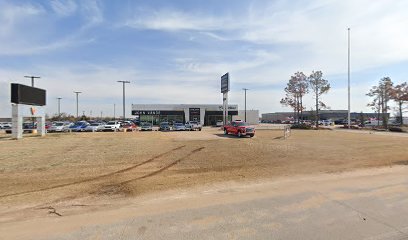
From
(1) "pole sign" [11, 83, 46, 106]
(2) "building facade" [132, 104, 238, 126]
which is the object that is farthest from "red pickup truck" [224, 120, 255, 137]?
(2) "building facade" [132, 104, 238, 126]

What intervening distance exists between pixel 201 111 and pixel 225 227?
7859 centimetres

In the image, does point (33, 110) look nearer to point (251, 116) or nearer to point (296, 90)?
point (296, 90)

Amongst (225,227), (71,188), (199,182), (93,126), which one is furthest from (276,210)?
(93,126)

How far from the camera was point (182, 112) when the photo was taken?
85.7 meters

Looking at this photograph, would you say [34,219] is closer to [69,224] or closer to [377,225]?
[69,224]

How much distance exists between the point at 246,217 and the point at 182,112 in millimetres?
79508

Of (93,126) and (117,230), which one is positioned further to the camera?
(93,126)

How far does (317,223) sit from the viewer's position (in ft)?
20.4

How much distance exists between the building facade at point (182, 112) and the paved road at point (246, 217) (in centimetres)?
7491

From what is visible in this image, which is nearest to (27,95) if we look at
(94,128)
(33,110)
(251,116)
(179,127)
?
(33,110)

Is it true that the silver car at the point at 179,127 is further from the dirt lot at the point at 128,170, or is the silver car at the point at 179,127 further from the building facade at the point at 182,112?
the building facade at the point at 182,112

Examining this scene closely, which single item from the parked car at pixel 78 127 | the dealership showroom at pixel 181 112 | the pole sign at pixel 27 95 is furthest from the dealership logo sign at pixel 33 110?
the dealership showroom at pixel 181 112

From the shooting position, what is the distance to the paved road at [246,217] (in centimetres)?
567

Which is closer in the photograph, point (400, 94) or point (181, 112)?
point (400, 94)
